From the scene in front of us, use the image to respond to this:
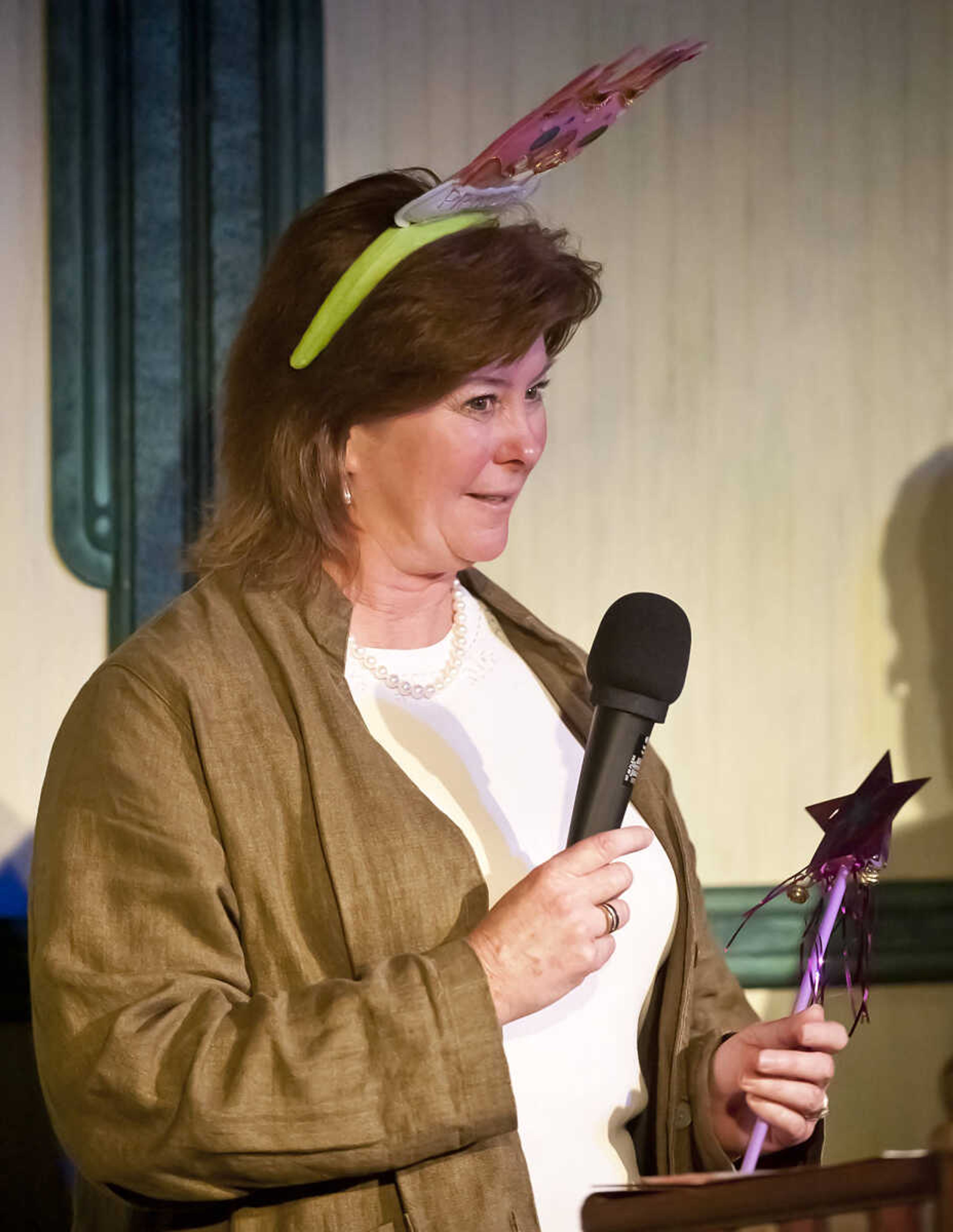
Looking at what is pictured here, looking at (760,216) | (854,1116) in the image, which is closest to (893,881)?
(854,1116)

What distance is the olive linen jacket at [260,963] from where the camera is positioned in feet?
3.87

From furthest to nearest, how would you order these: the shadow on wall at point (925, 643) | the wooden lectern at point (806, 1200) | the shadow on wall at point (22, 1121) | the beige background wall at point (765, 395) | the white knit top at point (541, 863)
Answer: the shadow on wall at point (925, 643) → the beige background wall at point (765, 395) → the shadow on wall at point (22, 1121) → the white knit top at point (541, 863) → the wooden lectern at point (806, 1200)

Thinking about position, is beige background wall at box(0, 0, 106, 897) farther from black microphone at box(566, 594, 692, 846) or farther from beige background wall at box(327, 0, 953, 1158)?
black microphone at box(566, 594, 692, 846)

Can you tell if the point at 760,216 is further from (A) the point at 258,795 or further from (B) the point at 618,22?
(A) the point at 258,795

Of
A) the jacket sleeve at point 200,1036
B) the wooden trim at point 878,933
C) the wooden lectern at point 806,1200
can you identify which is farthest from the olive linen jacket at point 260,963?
the wooden trim at point 878,933

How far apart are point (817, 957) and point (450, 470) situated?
22.8 inches

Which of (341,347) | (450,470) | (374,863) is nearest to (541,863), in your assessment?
(374,863)

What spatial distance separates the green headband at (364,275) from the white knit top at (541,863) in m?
0.31

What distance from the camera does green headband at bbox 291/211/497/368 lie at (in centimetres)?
144

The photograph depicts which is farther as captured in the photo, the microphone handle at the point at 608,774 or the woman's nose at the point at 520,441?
the woman's nose at the point at 520,441

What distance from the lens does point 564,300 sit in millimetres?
1504

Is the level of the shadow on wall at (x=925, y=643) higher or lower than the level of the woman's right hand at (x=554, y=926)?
higher

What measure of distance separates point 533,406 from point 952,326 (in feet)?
3.27

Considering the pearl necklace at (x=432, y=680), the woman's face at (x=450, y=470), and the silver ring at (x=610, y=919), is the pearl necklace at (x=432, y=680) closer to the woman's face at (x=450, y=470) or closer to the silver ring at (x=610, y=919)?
the woman's face at (x=450, y=470)
